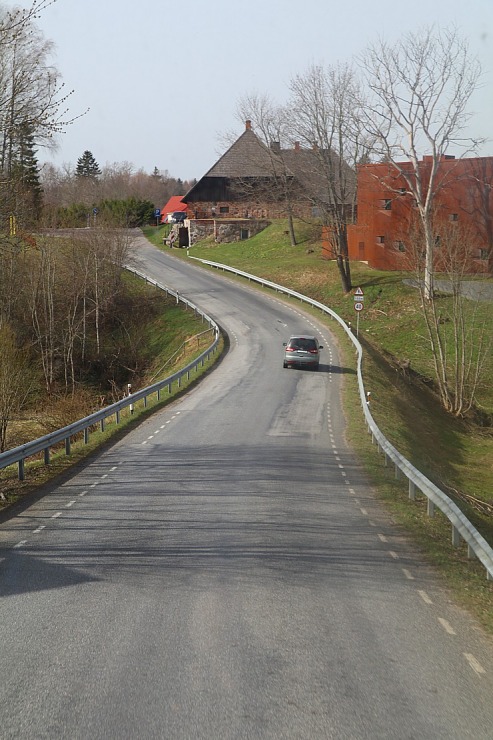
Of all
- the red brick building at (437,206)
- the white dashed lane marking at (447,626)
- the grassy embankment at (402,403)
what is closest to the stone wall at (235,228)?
the grassy embankment at (402,403)

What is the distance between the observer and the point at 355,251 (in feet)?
209

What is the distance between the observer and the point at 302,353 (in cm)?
3500

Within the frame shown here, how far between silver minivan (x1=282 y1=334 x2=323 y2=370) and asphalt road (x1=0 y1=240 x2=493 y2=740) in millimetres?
17378

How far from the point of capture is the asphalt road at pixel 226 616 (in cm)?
614

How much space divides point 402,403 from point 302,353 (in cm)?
528

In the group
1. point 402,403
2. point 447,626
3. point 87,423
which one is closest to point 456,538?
point 447,626

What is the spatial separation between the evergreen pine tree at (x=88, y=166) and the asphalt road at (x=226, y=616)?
5681 inches

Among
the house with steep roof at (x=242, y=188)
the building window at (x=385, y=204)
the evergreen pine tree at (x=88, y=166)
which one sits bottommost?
the building window at (x=385, y=204)

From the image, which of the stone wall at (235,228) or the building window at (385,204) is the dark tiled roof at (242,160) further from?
the building window at (385,204)

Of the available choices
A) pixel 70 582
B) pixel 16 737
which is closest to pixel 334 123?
pixel 70 582

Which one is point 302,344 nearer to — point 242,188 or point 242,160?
point 242,188

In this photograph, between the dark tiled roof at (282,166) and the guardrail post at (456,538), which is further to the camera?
the dark tiled roof at (282,166)

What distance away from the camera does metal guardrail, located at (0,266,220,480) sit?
15.6 m

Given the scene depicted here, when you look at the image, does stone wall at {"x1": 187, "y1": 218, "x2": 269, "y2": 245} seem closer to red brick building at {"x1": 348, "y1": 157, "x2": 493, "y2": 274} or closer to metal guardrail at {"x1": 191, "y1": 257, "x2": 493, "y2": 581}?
red brick building at {"x1": 348, "y1": 157, "x2": 493, "y2": 274}
